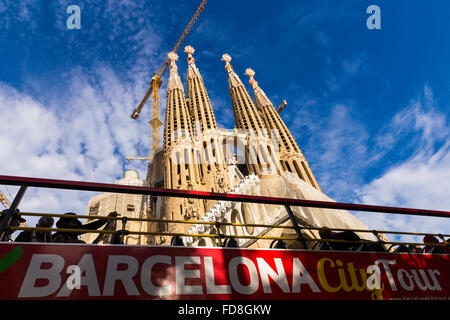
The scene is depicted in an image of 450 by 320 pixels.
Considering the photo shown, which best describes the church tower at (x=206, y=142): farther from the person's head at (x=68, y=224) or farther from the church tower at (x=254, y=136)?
the person's head at (x=68, y=224)

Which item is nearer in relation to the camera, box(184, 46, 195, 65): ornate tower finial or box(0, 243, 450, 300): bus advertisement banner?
box(0, 243, 450, 300): bus advertisement banner

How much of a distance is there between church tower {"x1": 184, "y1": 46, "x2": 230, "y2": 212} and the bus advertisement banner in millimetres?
35335

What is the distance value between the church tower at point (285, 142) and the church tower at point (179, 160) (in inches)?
704

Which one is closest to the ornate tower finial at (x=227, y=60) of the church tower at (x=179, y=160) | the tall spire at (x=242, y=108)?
the tall spire at (x=242, y=108)

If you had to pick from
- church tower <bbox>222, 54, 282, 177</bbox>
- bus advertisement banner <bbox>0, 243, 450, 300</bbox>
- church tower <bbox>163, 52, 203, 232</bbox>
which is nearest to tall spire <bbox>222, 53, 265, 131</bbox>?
church tower <bbox>222, 54, 282, 177</bbox>

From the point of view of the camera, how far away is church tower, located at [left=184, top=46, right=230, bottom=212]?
142 feet

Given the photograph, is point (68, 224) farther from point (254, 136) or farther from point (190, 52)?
point (190, 52)

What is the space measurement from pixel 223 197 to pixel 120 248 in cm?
179

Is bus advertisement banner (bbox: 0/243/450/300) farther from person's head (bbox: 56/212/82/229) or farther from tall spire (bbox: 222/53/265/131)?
tall spire (bbox: 222/53/265/131)

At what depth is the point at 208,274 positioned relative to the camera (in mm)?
3914

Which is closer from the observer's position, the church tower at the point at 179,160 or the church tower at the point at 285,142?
the church tower at the point at 179,160

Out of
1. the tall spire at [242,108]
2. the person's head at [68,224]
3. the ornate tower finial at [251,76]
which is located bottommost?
the person's head at [68,224]

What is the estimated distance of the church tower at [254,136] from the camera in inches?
2029
